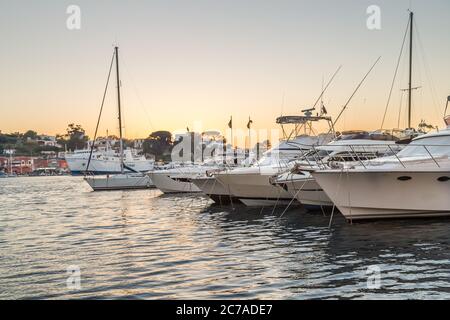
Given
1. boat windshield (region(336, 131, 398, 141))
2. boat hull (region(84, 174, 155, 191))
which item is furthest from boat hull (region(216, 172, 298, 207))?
boat hull (region(84, 174, 155, 191))

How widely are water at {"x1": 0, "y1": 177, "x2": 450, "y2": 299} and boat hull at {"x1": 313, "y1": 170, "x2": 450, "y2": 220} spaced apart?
39cm

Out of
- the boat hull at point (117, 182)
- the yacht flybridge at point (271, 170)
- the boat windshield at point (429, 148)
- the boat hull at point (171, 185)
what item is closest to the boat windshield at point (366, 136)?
the yacht flybridge at point (271, 170)

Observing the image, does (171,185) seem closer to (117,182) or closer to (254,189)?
(117,182)

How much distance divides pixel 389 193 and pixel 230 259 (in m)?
6.35

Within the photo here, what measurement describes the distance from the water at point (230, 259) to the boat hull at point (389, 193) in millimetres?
390

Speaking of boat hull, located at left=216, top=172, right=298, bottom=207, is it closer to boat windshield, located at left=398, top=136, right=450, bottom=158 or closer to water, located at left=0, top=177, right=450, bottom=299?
water, located at left=0, top=177, right=450, bottom=299

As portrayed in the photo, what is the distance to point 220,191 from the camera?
26.4 metres

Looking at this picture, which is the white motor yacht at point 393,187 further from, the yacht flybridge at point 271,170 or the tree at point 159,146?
the tree at point 159,146

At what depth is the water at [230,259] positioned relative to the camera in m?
8.86

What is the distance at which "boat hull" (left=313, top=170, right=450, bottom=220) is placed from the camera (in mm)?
15430
